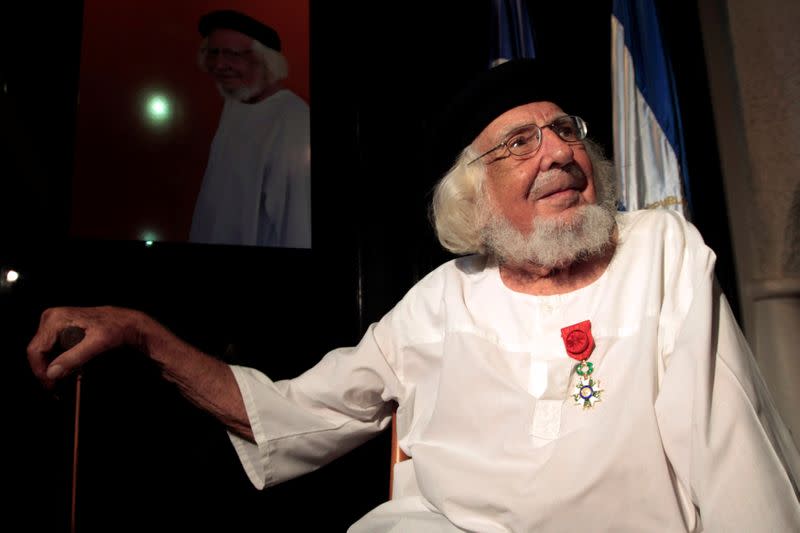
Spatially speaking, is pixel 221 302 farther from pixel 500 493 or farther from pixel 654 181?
pixel 654 181

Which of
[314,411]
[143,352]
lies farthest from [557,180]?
[143,352]

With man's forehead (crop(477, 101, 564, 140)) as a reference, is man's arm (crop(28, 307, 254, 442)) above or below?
below

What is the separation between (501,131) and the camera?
1920mm

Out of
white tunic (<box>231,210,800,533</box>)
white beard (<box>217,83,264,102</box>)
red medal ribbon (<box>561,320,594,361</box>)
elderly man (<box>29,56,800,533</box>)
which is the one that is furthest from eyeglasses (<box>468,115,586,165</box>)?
white beard (<box>217,83,264,102</box>)

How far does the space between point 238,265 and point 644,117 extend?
223 centimetres

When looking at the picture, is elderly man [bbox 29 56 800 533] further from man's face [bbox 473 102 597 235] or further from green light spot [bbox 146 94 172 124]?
green light spot [bbox 146 94 172 124]

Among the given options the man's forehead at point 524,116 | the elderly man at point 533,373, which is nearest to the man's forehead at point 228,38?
the elderly man at point 533,373

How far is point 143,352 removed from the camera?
167 cm

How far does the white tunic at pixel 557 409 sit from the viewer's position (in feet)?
3.92

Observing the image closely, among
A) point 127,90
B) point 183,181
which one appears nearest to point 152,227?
point 183,181

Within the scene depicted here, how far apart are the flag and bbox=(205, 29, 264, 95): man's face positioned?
1.37m

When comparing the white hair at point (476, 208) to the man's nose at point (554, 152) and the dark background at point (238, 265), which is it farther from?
the dark background at point (238, 265)

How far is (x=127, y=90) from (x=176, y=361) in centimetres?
147

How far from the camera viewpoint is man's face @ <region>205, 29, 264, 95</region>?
9.13ft
